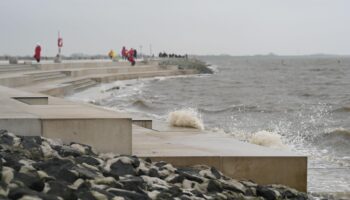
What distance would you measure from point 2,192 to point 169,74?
175 ft

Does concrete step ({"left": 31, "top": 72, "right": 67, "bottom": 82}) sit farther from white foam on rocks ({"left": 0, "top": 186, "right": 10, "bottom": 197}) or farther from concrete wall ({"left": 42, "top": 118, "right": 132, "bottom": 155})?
white foam on rocks ({"left": 0, "top": 186, "right": 10, "bottom": 197})

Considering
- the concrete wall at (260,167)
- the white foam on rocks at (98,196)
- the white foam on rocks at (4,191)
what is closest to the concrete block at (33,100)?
the concrete wall at (260,167)

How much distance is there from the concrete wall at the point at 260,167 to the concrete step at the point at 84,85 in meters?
20.4

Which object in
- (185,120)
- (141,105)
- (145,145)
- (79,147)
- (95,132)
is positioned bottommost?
(141,105)

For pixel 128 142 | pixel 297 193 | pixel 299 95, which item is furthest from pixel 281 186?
pixel 299 95

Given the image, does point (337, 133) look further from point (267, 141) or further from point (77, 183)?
point (77, 183)

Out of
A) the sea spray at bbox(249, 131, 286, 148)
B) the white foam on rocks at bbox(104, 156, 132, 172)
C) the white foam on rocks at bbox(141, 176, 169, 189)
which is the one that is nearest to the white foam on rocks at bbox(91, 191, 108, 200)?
the white foam on rocks at bbox(141, 176, 169, 189)

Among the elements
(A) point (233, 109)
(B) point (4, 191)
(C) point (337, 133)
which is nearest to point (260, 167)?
(B) point (4, 191)

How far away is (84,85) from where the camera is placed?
3019 centimetres

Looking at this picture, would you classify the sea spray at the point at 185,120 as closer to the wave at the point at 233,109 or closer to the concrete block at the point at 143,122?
the concrete block at the point at 143,122

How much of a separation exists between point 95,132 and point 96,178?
1472 mm

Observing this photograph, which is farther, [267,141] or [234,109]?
[234,109]

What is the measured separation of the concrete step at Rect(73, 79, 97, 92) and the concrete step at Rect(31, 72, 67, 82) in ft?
4.22

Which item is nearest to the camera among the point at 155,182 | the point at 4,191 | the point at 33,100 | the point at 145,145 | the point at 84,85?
the point at 4,191
